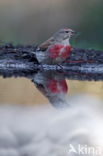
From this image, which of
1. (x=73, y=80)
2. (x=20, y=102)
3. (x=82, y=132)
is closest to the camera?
(x=82, y=132)

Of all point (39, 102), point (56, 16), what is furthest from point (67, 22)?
point (39, 102)

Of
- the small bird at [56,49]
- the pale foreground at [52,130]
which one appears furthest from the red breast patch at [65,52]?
the pale foreground at [52,130]

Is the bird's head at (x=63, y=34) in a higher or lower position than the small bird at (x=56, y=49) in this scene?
higher

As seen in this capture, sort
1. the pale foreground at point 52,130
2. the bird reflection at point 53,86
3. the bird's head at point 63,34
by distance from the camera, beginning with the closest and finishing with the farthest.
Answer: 1. the pale foreground at point 52,130
2. the bird reflection at point 53,86
3. the bird's head at point 63,34

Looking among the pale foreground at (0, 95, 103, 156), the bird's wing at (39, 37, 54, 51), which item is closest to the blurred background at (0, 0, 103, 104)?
the bird's wing at (39, 37, 54, 51)

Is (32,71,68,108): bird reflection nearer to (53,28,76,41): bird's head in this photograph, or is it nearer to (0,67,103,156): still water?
(0,67,103,156): still water

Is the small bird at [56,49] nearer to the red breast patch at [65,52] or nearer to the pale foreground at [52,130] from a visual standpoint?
the red breast patch at [65,52]

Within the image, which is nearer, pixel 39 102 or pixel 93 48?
pixel 39 102

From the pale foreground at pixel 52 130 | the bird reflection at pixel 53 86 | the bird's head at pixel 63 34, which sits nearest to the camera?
the pale foreground at pixel 52 130

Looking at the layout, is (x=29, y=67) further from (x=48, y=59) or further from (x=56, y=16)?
(x=56, y=16)
